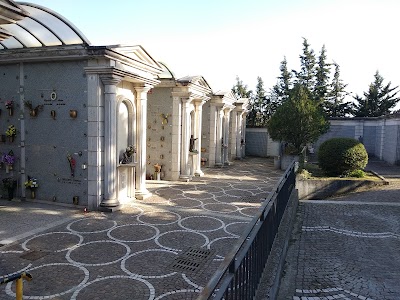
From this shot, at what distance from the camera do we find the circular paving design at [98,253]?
583cm

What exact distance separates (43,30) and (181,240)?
6.81 metres

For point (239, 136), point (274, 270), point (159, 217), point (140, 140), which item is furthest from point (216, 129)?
point (274, 270)

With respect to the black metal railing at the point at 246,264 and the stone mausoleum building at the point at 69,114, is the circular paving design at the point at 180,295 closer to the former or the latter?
the black metal railing at the point at 246,264

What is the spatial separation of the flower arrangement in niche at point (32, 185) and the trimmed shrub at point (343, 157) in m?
13.1

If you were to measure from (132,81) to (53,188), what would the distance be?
164 inches

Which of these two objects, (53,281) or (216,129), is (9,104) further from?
(216,129)

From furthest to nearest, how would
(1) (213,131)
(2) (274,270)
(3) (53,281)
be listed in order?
(1) (213,131) → (3) (53,281) → (2) (274,270)

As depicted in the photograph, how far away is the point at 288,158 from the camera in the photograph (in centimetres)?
1947

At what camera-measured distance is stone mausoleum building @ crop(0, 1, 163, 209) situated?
29.0 feet

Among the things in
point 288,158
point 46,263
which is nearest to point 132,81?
point 46,263

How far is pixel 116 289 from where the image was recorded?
4.85 metres

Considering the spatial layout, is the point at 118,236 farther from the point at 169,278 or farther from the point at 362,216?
the point at 362,216

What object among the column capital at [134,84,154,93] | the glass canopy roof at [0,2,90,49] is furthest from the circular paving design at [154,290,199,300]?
the column capital at [134,84,154,93]

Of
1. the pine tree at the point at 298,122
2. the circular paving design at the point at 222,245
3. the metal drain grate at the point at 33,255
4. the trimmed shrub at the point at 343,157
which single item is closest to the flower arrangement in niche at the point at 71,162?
the metal drain grate at the point at 33,255
